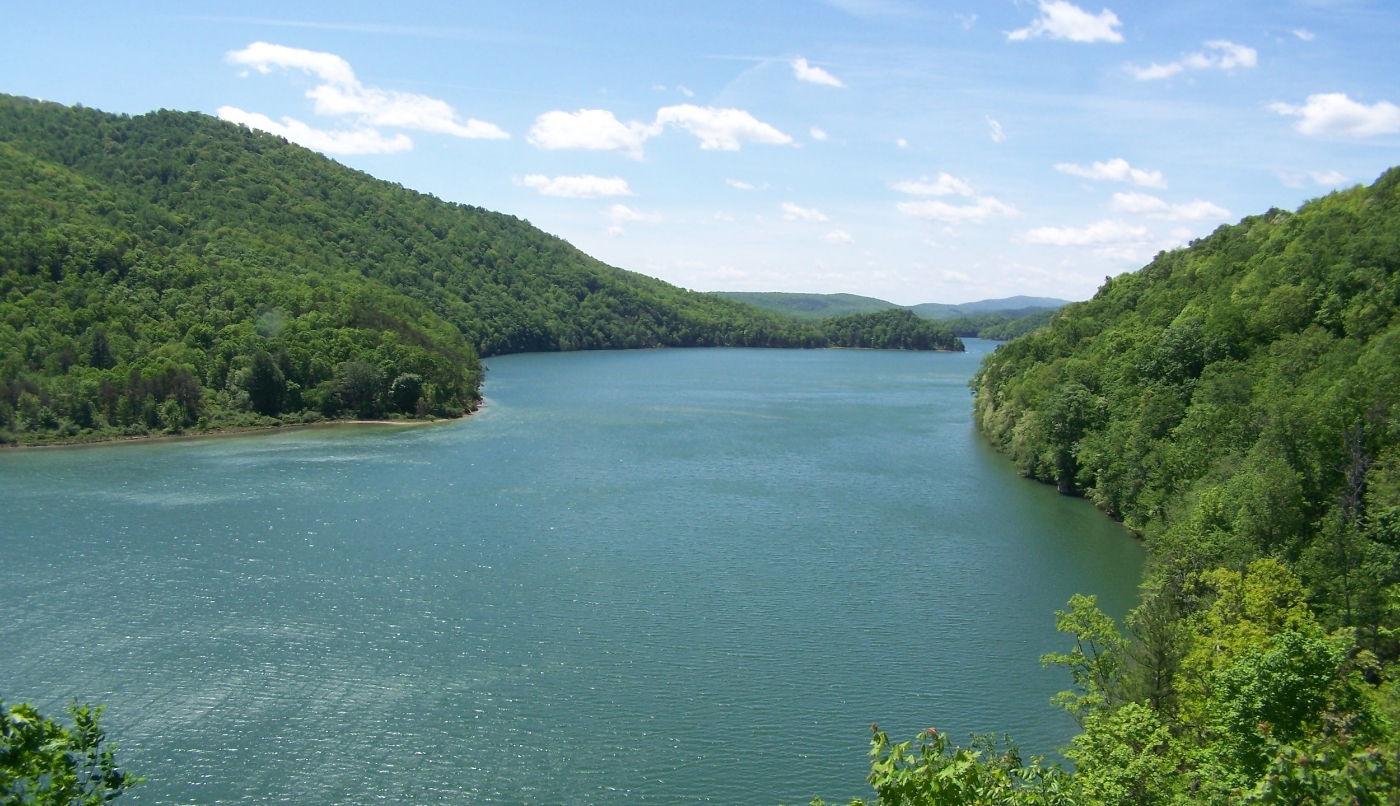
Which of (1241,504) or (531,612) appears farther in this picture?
(531,612)

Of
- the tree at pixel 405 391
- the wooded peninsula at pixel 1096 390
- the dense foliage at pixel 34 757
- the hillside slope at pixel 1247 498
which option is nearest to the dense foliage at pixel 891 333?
the wooded peninsula at pixel 1096 390

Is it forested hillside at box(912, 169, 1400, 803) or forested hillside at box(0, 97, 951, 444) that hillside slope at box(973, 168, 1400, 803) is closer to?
forested hillside at box(912, 169, 1400, 803)

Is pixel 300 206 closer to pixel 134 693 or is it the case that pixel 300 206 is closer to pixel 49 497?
pixel 49 497

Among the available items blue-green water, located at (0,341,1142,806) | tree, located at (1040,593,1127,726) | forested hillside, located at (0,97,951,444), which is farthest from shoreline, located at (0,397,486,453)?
tree, located at (1040,593,1127,726)

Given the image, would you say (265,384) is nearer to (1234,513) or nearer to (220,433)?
(220,433)

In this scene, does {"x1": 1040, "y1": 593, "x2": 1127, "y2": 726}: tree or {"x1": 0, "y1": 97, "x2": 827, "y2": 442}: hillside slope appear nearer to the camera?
{"x1": 1040, "y1": 593, "x2": 1127, "y2": 726}: tree

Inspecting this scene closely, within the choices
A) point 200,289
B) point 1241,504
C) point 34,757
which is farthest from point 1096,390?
point 200,289

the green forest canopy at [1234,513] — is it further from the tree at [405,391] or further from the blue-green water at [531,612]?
the tree at [405,391]
